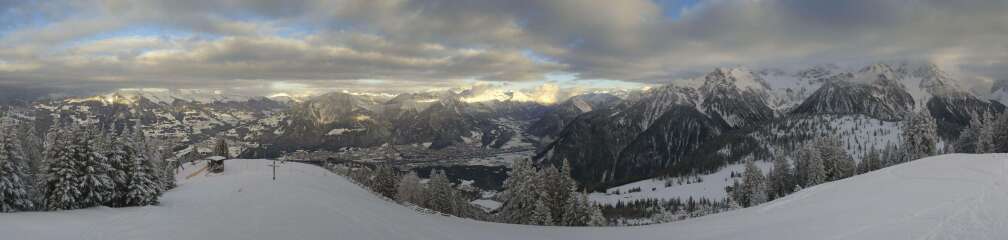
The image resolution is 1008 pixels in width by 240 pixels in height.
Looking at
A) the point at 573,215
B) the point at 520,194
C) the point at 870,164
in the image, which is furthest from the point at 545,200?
the point at 870,164

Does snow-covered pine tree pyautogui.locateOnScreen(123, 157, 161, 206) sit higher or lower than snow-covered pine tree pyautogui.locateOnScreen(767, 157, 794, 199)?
higher

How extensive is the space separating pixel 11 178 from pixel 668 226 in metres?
43.4

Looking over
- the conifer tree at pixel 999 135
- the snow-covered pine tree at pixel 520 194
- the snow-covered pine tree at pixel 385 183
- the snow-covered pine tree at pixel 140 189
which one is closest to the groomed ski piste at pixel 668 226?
the snow-covered pine tree at pixel 140 189

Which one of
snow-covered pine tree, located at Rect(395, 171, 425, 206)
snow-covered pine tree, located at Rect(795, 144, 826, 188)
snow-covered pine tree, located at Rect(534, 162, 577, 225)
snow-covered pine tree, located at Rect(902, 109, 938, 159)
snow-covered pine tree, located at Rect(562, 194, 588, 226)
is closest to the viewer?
snow-covered pine tree, located at Rect(562, 194, 588, 226)

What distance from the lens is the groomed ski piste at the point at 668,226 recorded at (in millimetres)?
21328

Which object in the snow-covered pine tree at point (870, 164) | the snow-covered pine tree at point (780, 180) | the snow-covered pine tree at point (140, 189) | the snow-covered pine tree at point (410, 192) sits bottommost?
the snow-covered pine tree at point (410, 192)

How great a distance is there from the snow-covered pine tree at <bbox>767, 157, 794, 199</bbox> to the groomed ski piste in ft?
181

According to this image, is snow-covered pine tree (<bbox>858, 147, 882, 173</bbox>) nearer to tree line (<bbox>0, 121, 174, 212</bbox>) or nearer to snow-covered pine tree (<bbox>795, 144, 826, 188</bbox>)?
snow-covered pine tree (<bbox>795, 144, 826, 188</bbox>)

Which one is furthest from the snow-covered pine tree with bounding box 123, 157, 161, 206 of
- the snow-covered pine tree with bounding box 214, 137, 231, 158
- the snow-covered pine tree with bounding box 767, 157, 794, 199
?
the snow-covered pine tree with bounding box 767, 157, 794, 199

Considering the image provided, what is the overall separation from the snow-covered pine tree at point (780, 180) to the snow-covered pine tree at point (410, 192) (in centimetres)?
6329

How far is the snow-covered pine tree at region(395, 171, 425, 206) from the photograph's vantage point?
Answer: 82.3 metres

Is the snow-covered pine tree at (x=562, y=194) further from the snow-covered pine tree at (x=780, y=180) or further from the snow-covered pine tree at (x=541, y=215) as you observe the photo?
the snow-covered pine tree at (x=780, y=180)

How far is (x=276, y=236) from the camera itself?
23250mm

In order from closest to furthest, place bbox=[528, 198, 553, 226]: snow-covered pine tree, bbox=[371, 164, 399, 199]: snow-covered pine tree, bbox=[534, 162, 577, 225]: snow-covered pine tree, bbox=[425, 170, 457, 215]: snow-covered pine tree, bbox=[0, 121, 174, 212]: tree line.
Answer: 1. bbox=[0, 121, 174, 212]: tree line
2. bbox=[528, 198, 553, 226]: snow-covered pine tree
3. bbox=[534, 162, 577, 225]: snow-covered pine tree
4. bbox=[425, 170, 457, 215]: snow-covered pine tree
5. bbox=[371, 164, 399, 199]: snow-covered pine tree
